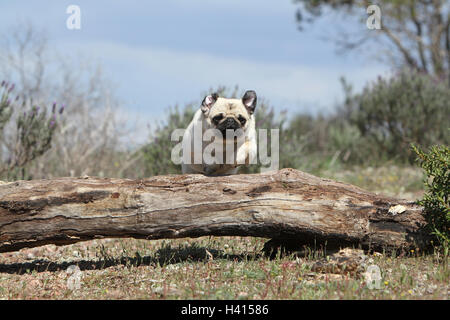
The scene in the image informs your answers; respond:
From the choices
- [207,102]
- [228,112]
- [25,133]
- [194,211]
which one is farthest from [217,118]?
[25,133]

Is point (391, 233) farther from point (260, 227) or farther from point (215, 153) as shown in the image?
point (215, 153)

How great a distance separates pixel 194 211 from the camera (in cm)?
550

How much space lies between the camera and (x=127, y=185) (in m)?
5.64

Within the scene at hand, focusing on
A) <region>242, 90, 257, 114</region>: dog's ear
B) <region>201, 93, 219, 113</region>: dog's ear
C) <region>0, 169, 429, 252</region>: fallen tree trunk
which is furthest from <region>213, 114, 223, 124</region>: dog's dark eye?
<region>0, 169, 429, 252</region>: fallen tree trunk

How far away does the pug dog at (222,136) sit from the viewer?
A: 6.70 meters

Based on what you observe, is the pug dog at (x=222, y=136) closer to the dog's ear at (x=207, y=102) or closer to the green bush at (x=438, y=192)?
the dog's ear at (x=207, y=102)

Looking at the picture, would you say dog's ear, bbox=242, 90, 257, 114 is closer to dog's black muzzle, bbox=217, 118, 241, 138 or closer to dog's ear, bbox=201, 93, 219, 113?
dog's ear, bbox=201, 93, 219, 113

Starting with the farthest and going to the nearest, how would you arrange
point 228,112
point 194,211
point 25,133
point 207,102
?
point 25,133, point 207,102, point 228,112, point 194,211

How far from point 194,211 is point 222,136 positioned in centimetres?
152

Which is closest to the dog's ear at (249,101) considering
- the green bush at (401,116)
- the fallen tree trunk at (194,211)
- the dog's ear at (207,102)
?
the dog's ear at (207,102)

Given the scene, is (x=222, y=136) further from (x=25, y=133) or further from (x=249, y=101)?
(x=25, y=133)

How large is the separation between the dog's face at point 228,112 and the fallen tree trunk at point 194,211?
112 centimetres

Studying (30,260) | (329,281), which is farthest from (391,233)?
(30,260)
